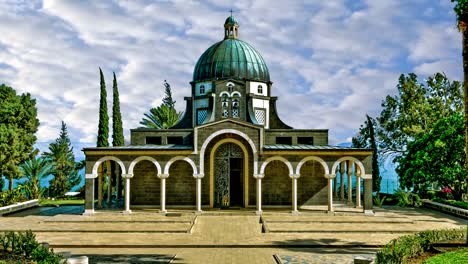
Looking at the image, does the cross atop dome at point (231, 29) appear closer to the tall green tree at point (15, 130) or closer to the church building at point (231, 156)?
the church building at point (231, 156)

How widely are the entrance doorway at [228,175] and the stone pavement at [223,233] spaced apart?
342cm

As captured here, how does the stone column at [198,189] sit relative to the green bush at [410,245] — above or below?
above

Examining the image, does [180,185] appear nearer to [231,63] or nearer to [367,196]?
[231,63]

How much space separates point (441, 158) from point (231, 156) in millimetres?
15628

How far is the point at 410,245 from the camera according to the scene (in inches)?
639

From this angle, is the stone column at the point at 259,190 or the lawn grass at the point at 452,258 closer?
the lawn grass at the point at 452,258

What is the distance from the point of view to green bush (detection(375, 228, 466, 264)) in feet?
46.6

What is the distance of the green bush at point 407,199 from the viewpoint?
40188 millimetres

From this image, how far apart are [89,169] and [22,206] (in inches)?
339

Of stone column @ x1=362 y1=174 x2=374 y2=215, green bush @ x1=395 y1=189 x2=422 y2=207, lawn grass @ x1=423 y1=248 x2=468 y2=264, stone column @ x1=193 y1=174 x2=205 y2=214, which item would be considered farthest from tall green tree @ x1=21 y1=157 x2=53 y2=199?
lawn grass @ x1=423 y1=248 x2=468 y2=264

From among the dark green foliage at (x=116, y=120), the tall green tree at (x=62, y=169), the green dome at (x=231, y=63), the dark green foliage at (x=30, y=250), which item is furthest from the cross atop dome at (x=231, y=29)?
the dark green foliage at (x=30, y=250)

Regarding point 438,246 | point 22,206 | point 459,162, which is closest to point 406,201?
point 459,162

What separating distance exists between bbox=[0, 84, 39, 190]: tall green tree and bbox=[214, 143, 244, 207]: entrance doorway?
61.5 feet

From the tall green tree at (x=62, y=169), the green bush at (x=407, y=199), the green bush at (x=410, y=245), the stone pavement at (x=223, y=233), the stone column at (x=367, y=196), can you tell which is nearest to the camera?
the green bush at (x=410, y=245)
